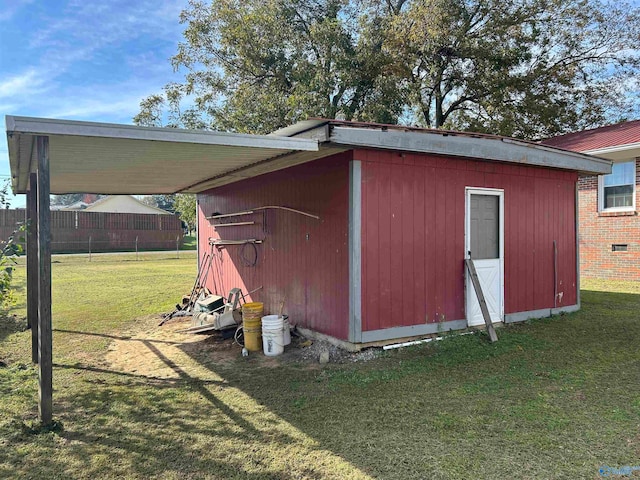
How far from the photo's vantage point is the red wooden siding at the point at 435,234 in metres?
4.96

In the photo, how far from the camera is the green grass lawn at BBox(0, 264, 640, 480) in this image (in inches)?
106

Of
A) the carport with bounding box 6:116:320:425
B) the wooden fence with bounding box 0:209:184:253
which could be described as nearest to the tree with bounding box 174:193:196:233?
the carport with bounding box 6:116:320:425

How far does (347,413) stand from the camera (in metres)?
3.45

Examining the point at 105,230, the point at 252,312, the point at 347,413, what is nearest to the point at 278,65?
the point at 252,312

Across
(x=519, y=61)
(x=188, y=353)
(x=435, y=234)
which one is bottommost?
(x=188, y=353)

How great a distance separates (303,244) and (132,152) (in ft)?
7.75

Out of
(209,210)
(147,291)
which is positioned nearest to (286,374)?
(209,210)

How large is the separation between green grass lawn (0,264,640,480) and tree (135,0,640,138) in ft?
32.5

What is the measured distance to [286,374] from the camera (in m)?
4.46

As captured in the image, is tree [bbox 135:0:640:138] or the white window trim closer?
the white window trim

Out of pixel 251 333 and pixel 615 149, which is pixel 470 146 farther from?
pixel 615 149

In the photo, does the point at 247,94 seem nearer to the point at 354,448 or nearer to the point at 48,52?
the point at 48,52

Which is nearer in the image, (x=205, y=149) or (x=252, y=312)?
(x=205, y=149)

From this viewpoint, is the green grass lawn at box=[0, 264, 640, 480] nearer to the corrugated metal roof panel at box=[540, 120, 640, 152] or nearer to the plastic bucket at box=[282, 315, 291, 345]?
the plastic bucket at box=[282, 315, 291, 345]
